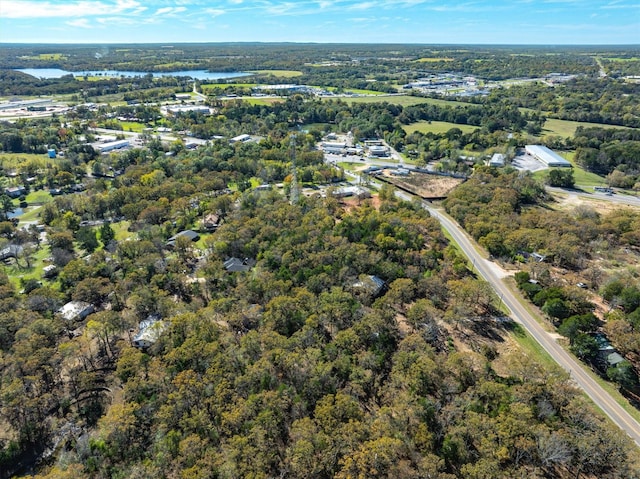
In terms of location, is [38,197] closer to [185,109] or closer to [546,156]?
[185,109]

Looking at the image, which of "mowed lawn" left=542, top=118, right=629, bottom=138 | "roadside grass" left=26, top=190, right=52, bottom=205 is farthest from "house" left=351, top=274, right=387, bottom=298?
"mowed lawn" left=542, top=118, right=629, bottom=138

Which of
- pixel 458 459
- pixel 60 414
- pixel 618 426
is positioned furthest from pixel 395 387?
pixel 60 414

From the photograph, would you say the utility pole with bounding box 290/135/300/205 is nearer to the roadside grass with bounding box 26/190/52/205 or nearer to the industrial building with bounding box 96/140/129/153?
the roadside grass with bounding box 26/190/52/205

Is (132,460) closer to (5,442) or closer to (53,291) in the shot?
(5,442)

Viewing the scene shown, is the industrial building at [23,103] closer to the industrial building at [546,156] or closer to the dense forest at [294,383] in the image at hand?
the dense forest at [294,383]

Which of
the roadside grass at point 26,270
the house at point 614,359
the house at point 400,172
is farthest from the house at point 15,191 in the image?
the house at point 614,359

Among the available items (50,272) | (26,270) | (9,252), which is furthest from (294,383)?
(9,252)
